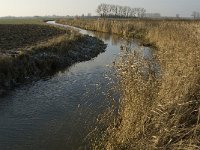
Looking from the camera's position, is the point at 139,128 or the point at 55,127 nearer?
the point at 139,128

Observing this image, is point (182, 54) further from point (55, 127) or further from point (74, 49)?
point (74, 49)

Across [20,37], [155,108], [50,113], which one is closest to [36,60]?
[50,113]

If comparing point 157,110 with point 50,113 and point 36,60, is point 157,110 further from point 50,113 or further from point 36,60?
point 36,60

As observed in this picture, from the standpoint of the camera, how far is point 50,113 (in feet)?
36.0

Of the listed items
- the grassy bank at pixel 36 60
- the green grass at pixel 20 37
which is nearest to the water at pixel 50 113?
the grassy bank at pixel 36 60

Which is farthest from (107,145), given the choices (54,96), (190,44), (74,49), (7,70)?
(74,49)

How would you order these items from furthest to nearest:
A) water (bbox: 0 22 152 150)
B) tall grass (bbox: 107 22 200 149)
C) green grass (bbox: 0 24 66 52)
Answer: green grass (bbox: 0 24 66 52) < water (bbox: 0 22 152 150) < tall grass (bbox: 107 22 200 149)

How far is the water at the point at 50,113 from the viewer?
8750 millimetres

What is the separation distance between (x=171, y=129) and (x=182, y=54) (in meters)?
3.56

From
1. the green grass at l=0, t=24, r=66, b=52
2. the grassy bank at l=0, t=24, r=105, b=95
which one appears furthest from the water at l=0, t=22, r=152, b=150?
the green grass at l=0, t=24, r=66, b=52

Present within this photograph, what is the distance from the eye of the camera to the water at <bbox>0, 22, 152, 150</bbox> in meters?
8.75

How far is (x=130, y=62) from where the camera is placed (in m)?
6.79

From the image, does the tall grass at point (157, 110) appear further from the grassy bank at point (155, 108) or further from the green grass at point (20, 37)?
the green grass at point (20, 37)

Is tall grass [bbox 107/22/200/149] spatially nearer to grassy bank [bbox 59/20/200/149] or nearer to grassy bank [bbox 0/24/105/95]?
grassy bank [bbox 59/20/200/149]
